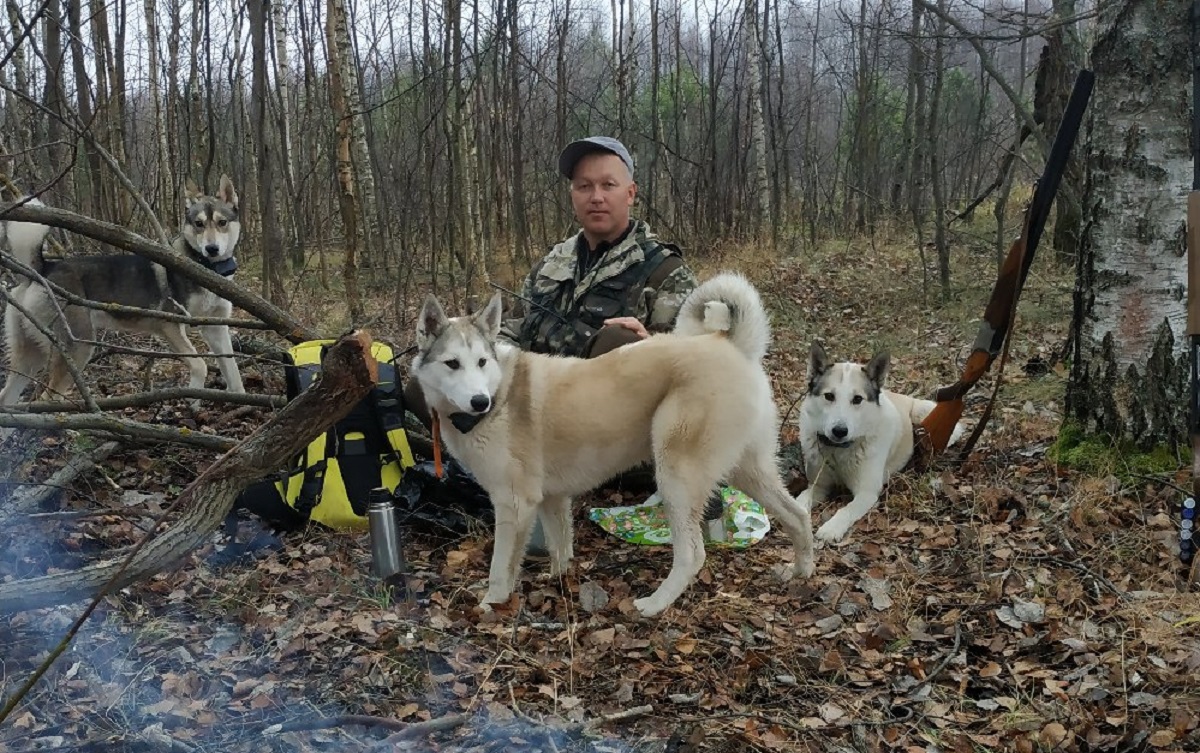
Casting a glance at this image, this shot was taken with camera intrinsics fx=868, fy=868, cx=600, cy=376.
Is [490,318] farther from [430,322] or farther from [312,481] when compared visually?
[312,481]

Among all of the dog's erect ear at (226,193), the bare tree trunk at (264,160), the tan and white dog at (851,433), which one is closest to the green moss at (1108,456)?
the tan and white dog at (851,433)

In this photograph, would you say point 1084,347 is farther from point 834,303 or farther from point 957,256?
point 957,256

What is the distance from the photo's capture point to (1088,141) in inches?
163

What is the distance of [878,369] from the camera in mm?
4691

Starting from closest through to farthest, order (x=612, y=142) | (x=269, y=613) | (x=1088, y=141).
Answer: (x=269, y=613)
(x=1088, y=141)
(x=612, y=142)

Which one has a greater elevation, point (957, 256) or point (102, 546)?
point (957, 256)

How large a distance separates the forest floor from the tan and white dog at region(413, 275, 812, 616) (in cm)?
31

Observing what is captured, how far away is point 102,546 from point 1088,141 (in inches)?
192

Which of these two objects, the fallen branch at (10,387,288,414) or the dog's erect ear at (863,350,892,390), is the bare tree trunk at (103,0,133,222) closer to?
the fallen branch at (10,387,288,414)

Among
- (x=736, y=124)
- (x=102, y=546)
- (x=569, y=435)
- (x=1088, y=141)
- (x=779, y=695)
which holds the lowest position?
(x=779, y=695)

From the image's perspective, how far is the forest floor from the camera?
249cm

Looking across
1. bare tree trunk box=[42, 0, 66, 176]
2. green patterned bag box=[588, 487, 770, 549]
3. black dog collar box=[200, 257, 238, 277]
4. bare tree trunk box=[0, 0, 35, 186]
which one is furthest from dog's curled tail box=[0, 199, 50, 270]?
green patterned bag box=[588, 487, 770, 549]

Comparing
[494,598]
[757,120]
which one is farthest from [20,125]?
[757,120]

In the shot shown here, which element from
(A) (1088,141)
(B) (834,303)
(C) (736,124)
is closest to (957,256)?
(B) (834,303)
